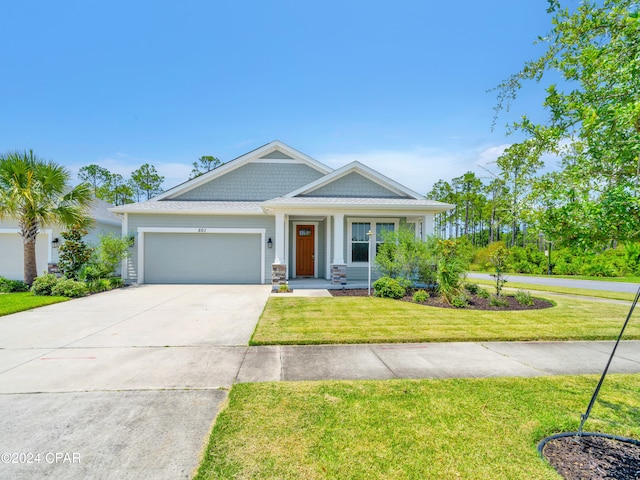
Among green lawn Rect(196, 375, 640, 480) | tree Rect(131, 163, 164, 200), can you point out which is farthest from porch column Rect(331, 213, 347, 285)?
tree Rect(131, 163, 164, 200)

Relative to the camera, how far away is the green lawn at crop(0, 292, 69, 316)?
8019 mm

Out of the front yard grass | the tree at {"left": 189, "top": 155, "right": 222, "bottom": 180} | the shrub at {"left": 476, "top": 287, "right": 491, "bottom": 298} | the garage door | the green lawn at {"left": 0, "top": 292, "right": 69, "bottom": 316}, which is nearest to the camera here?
the front yard grass

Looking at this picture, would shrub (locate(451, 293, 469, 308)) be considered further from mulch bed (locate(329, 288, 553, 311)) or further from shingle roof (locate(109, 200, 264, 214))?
shingle roof (locate(109, 200, 264, 214))

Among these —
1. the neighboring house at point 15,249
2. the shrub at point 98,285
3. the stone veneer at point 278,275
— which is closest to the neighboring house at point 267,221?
the stone veneer at point 278,275

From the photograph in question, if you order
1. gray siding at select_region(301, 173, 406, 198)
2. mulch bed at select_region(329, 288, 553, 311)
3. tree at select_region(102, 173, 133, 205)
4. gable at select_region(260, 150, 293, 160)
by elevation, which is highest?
tree at select_region(102, 173, 133, 205)

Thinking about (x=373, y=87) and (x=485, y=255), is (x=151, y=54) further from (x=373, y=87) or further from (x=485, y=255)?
(x=485, y=255)

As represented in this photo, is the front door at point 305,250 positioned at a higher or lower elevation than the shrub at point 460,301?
higher

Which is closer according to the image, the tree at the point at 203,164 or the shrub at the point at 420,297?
the shrub at the point at 420,297

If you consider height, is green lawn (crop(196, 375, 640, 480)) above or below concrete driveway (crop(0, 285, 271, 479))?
above

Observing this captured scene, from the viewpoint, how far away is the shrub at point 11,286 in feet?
37.6

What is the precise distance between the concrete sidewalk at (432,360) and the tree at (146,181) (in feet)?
141

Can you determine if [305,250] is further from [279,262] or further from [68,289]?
[68,289]

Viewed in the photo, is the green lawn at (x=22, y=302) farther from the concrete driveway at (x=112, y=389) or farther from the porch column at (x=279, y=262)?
the porch column at (x=279, y=262)

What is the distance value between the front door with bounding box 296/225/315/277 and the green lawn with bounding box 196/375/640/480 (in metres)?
11.3
